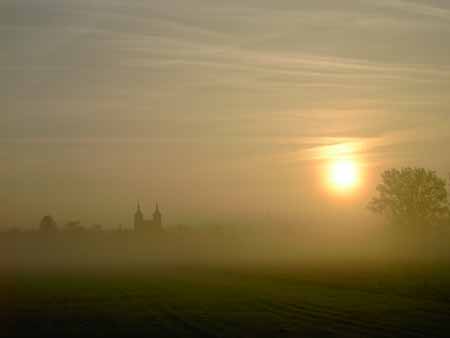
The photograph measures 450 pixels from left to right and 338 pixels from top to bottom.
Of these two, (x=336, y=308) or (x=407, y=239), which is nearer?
(x=336, y=308)

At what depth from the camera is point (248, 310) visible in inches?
1420

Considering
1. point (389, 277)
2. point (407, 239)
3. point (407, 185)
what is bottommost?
point (389, 277)

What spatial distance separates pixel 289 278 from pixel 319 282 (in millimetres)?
7838

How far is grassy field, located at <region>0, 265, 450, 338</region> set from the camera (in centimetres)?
2805

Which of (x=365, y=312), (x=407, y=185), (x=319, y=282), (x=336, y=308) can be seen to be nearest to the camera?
(x=365, y=312)

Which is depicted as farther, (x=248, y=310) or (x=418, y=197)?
(x=418, y=197)

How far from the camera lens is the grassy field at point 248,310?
2805 cm

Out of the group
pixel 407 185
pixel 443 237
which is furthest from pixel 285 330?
pixel 443 237

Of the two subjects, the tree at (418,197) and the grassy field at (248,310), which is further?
the tree at (418,197)

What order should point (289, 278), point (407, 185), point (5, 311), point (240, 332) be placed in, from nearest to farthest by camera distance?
point (240, 332)
point (5, 311)
point (289, 278)
point (407, 185)

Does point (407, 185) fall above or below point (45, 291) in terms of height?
above

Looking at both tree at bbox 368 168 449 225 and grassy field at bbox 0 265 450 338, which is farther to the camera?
tree at bbox 368 168 449 225

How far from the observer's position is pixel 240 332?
27.5 m

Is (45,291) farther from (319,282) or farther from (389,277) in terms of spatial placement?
(389,277)
